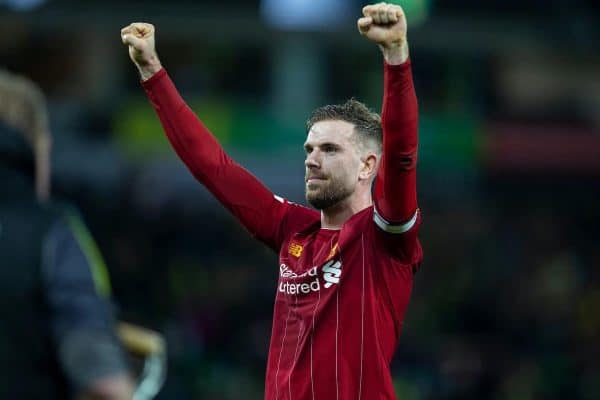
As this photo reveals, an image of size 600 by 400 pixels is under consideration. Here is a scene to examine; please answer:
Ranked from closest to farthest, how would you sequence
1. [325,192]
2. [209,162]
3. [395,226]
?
[395,226], [325,192], [209,162]

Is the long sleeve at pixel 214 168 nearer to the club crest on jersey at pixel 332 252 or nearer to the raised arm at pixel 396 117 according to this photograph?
the club crest on jersey at pixel 332 252

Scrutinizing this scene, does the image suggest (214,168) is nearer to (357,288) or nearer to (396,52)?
(357,288)

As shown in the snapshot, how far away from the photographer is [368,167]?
4.82 meters

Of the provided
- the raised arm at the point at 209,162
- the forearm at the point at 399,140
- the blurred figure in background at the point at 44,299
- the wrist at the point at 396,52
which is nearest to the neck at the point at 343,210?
the raised arm at the point at 209,162

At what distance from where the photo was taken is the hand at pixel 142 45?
4.84 meters

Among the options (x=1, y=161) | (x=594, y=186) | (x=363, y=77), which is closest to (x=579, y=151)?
(x=594, y=186)

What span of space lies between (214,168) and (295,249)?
481mm

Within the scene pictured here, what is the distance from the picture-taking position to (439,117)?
19.7m

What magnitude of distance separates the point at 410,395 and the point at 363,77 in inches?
381

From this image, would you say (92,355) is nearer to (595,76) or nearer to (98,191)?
(98,191)

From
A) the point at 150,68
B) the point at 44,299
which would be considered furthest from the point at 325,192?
the point at 44,299

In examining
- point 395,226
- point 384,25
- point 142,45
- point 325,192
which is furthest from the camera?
point 142,45

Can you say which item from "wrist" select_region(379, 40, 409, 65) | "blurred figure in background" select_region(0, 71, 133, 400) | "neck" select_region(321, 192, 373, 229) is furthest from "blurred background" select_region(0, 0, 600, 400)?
"blurred figure in background" select_region(0, 71, 133, 400)

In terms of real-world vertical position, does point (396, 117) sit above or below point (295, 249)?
above
